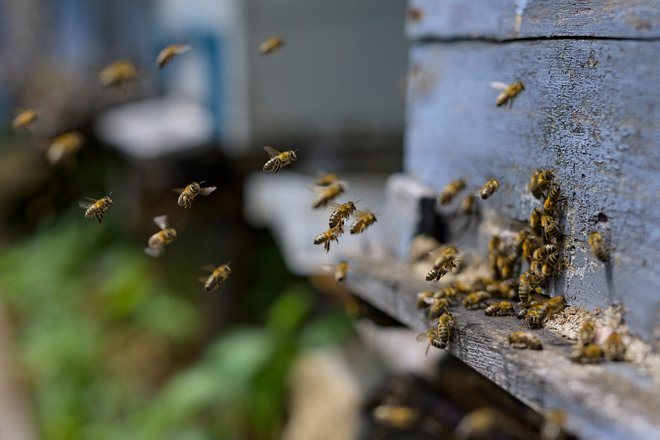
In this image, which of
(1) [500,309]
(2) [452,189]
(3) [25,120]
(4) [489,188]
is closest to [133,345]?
(3) [25,120]

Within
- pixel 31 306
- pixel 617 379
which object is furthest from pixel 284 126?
pixel 617 379

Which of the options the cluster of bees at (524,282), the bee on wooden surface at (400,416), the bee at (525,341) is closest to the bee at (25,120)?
the bee on wooden surface at (400,416)

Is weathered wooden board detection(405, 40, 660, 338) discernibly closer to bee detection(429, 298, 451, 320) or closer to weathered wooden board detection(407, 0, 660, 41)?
weathered wooden board detection(407, 0, 660, 41)

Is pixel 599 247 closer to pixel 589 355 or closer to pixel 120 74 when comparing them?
pixel 589 355

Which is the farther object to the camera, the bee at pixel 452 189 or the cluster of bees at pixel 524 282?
the bee at pixel 452 189

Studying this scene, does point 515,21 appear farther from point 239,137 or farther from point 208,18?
point 208,18

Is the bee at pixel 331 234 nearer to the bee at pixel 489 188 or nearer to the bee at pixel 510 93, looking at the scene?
the bee at pixel 489 188

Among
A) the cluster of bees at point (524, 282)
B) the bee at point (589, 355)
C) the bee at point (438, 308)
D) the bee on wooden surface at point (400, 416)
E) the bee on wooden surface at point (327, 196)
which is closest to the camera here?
the bee at point (589, 355)
